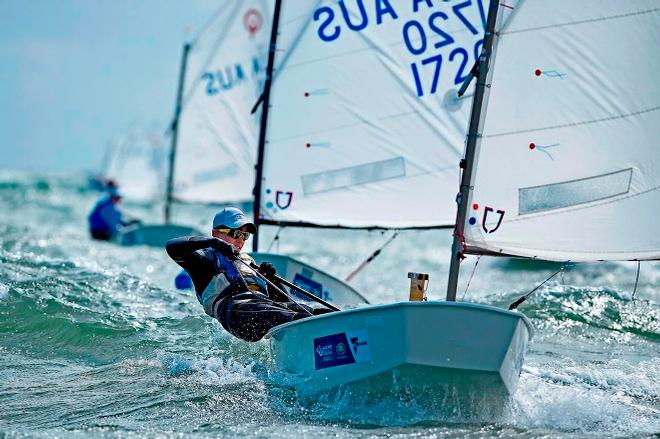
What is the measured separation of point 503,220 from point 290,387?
4.71 ft

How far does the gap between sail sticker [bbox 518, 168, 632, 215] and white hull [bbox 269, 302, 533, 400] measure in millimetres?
938

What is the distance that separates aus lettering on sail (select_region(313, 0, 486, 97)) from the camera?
23.5 ft

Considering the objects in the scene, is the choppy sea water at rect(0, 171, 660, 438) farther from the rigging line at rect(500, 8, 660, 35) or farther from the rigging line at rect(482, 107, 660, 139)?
the rigging line at rect(500, 8, 660, 35)

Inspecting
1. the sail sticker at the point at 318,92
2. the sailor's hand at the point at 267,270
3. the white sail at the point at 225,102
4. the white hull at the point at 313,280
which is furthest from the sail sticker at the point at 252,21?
the sailor's hand at the point at 267,270

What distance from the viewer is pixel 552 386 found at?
4969 mm

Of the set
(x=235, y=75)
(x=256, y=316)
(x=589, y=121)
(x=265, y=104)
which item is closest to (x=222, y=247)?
(x=256, y=316)

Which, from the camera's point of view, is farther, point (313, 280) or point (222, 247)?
point (313, 280)

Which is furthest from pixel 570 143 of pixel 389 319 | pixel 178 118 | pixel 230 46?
pixel 178 118

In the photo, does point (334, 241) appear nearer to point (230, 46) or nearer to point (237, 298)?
point (230, 46)

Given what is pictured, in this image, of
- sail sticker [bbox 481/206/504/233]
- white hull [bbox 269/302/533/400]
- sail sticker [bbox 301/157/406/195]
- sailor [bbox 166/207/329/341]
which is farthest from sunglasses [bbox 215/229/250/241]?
sail sticker [bbox 301/157/406/195]

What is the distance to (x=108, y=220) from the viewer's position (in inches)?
551

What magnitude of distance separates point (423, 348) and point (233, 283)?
1.31 metres

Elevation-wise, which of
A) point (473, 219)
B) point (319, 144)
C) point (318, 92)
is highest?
point (318, 92)

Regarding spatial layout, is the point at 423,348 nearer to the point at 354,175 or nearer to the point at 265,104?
the point at 354,175
